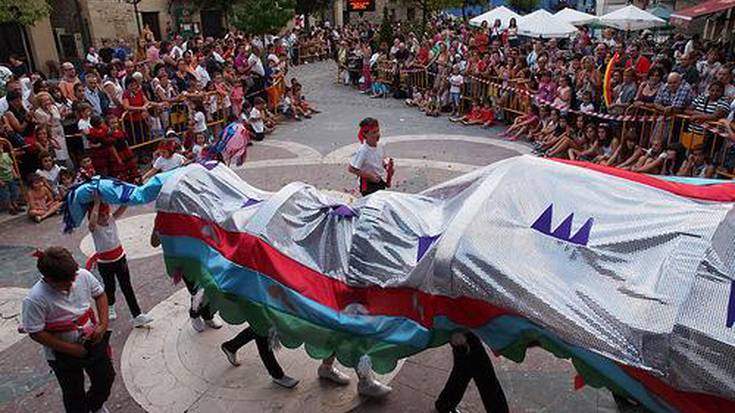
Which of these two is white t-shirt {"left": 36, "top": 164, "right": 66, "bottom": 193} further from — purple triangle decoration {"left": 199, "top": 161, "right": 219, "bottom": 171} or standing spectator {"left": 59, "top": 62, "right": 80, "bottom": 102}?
purple triangle decoration {"left": 199, "top": 161, "right": 219, "bottom": 171}

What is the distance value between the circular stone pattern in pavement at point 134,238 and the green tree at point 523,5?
40718 mm

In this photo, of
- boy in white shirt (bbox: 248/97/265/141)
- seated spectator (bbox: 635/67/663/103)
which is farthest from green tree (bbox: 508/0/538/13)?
seated spectator (bbox: 635/67/663/103)

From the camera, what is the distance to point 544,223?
3.52 m

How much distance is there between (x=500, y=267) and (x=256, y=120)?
36.6 ft

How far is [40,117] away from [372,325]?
8.59 m

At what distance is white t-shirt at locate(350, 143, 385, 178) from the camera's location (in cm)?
691

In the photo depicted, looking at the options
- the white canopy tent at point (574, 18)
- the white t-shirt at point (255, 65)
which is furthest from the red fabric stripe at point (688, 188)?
the white canopy tent at point (574, 18)

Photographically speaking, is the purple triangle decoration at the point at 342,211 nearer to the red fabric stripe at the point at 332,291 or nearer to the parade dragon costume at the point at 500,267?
the parade dragon costume at the point at 500,267

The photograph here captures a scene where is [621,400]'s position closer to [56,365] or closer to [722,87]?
[56,365]

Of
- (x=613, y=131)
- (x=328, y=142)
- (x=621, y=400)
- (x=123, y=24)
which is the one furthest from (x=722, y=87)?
(x=123, y=24)

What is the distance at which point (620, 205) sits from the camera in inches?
137

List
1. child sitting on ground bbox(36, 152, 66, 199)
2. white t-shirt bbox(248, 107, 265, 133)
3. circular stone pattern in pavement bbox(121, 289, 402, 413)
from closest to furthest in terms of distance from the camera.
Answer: circular stone pattern in pavement bbox(121, 289, 402, 413), child sitting on ground bbox(36, 152, 66, 199), white t-shirt bbox(248, 107, 265, 133)

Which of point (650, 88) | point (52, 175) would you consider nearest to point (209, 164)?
point (52, 175)

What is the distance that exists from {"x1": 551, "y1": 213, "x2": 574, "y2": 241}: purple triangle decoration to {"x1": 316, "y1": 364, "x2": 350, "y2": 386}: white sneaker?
2.44 metres
